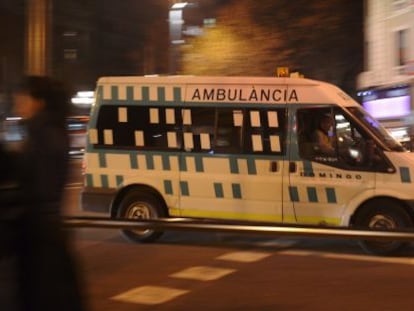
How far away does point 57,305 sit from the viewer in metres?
3.49

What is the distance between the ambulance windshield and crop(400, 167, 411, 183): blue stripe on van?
1.00ft

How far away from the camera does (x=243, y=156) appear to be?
897cm

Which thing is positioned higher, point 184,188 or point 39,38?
point 39,38

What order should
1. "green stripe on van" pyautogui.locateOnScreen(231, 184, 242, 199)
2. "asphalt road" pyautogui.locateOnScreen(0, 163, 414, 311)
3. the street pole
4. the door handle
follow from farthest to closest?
the street pole < "green stripe on van" pyautogui.locateOnScreen(231, 184, 242, 199) < the door handle < "asphalt road" pyautogui.locateOnScreen(0, 163, 414, 311)

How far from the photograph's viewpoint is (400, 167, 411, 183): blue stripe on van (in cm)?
834

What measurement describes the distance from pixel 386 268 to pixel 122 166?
12.7 feet

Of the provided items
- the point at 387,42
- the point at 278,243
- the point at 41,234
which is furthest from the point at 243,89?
the point at 387,42

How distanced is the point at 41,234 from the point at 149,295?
2.98 m

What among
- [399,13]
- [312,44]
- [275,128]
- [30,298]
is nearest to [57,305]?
[30,298]

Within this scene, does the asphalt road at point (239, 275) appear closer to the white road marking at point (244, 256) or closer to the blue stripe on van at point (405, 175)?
the white road marking at point (244, 256)

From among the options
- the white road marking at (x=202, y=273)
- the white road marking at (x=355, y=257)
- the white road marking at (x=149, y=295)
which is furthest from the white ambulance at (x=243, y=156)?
the white road marking at (x=149, y=295)

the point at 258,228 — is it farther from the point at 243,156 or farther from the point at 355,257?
the point at 243,156

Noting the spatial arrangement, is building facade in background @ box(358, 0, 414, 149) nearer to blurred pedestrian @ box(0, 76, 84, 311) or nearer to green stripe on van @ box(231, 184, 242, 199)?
green stripe on van @ box(231, 184, 242, 199)

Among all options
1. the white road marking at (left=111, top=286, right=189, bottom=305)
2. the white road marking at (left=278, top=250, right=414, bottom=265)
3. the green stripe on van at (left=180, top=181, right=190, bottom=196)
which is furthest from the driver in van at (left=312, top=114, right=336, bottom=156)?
the white road marking at (left=111, top=286, right=189, bottom=305)
